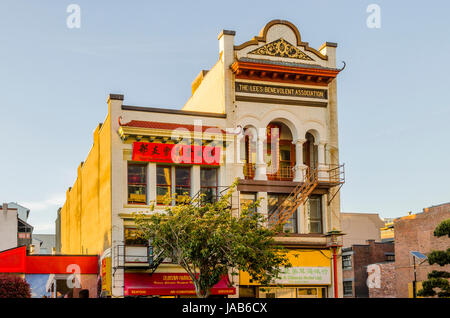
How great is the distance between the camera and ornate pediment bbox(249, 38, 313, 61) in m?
35.8

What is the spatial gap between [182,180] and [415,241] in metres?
33.6

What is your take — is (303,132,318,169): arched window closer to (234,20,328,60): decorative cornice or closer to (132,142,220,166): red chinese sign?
(234,20,328,60): decorative cornice

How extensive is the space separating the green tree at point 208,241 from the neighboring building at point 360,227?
50.9 metres

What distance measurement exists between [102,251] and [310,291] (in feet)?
37.9

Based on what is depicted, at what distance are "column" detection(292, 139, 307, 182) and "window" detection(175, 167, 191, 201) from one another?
6182 mm

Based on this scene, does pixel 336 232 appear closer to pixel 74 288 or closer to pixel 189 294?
pixel 189 294

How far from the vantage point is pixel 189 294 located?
3156cm

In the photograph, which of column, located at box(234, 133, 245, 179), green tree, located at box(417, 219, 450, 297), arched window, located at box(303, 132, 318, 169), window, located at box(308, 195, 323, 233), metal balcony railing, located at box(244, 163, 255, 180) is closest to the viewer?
green tree, located at box(417, 219, 450, 297)

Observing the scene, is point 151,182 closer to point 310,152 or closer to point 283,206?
point 283,206

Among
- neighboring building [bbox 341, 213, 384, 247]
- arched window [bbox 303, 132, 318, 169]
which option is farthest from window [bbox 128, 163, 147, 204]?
neighboring building [bbox 341, 213, 384, 247]

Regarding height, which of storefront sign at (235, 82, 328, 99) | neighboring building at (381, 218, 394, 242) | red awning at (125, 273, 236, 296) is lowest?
red awning at (125, 273, 236, 296)

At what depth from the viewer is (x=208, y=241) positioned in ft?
88.1

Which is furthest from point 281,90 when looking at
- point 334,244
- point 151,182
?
point 151,182

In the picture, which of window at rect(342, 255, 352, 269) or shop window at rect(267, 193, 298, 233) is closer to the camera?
shop window at rect(267, 193, 298, 233)
